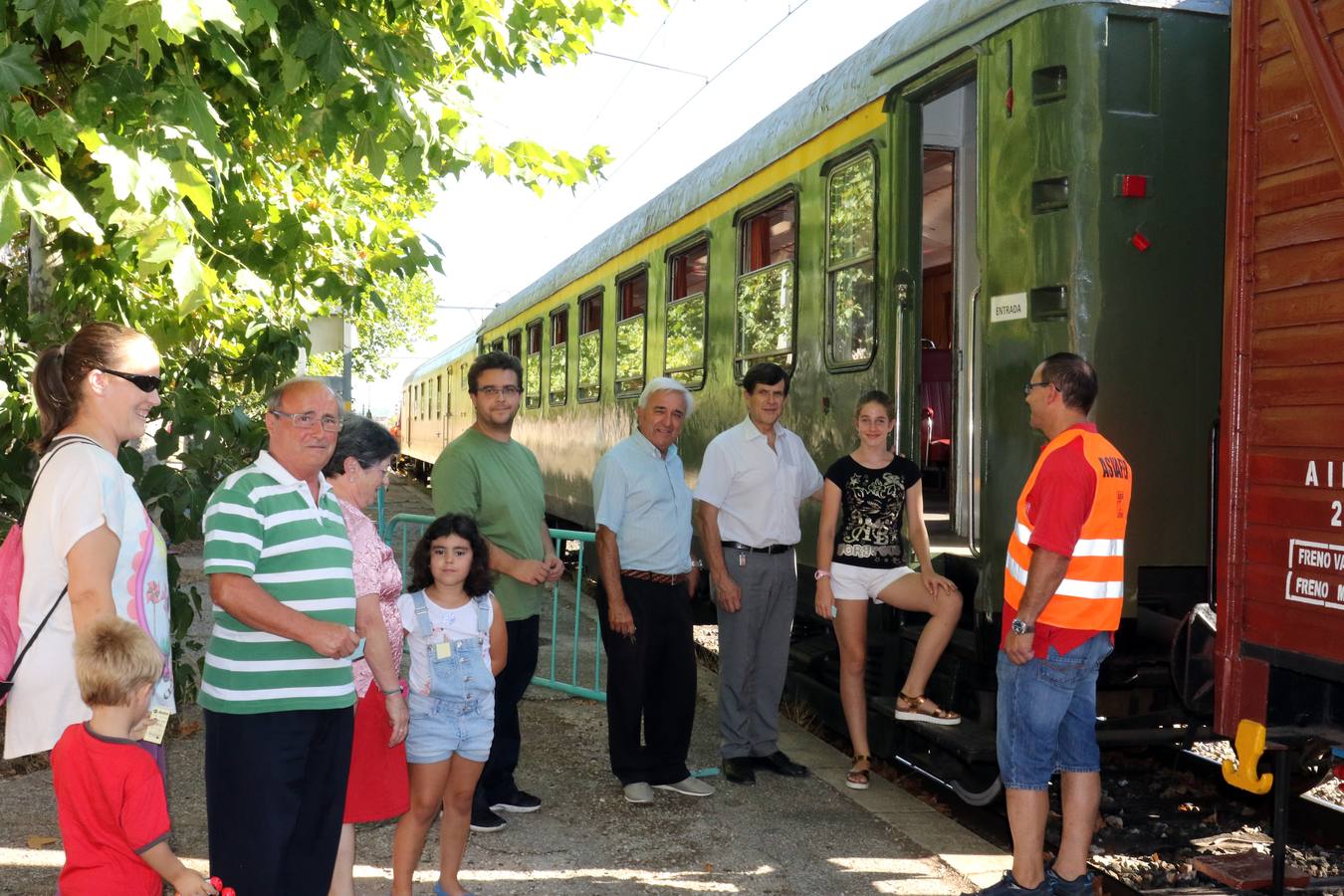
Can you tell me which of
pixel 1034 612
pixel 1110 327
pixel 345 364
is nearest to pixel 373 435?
pixel 1034 612

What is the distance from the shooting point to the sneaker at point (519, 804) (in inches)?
206

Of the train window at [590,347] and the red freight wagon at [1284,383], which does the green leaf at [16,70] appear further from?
the train window at [590,347]

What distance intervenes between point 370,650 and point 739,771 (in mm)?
2670

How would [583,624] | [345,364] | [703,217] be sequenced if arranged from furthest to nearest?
[345,364], [583,624], [703,217]

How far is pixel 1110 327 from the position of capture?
489 centimetres

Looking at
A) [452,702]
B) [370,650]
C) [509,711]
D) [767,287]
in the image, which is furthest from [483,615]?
[767,287]

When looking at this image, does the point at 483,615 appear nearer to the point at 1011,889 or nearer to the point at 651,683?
the point at 651,683

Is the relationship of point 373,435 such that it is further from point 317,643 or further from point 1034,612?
point 1034,612

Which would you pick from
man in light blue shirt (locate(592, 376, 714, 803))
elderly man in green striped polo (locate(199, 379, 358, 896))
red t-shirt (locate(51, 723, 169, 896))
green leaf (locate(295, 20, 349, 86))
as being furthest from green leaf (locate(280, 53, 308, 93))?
red t-shirt (locate(51, 723, 169, 896))

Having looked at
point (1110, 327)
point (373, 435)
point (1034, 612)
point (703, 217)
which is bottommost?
point (1034, 612)

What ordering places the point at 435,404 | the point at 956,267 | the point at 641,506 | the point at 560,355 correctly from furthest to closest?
the point at 435,404, the point at 560,355, the point at 956,267, the point at 641,506

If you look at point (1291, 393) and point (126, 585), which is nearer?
point (126, 585)

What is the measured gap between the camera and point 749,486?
19.5ft

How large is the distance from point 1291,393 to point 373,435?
266cm
